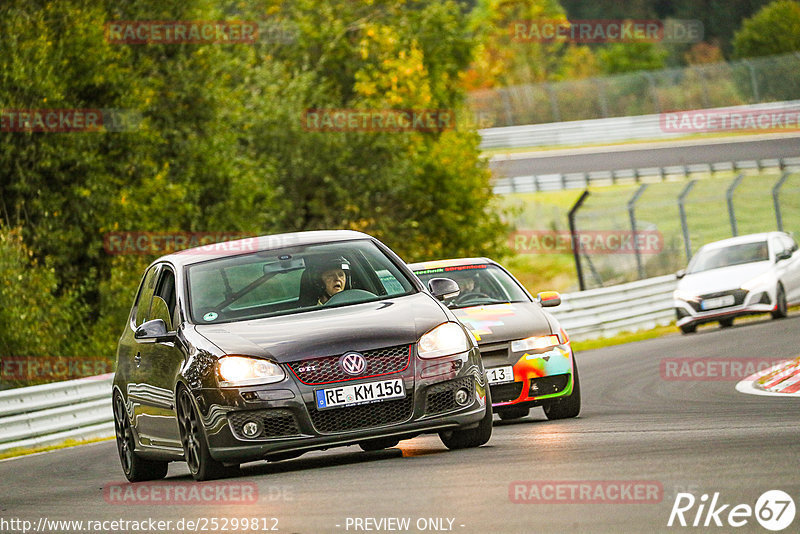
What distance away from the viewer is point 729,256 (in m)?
24.0

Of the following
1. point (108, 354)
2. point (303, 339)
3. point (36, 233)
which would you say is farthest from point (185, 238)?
point (303, 339)

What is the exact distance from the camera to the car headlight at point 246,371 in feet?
28.0

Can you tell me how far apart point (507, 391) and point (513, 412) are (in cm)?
89

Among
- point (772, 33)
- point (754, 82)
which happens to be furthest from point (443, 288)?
point (772, 33)

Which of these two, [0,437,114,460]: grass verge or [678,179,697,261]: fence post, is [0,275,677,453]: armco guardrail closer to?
[0,437,114,460]: grass verge

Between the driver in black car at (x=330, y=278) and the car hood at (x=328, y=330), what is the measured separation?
13.4 inches

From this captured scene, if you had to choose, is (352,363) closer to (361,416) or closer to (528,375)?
(361,416)

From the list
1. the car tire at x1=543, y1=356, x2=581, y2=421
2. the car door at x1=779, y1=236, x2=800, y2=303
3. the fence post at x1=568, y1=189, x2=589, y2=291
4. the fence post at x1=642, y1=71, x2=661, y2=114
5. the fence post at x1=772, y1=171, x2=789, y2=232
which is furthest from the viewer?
the fence post at x1=642, y1=71, x2=661, y2=114

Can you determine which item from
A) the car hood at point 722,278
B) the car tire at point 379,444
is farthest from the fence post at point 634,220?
the car tire at point 379,444

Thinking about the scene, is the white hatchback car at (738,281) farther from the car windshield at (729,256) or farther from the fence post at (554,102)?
the fence post at (554,102)

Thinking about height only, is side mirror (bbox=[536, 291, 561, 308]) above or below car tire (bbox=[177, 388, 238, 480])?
below

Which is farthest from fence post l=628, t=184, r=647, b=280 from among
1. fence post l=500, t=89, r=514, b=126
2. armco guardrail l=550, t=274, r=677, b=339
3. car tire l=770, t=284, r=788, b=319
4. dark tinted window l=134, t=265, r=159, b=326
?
fence post l=500, t=89, r=514, b=126

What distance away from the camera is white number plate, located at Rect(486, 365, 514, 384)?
1184 centimetres

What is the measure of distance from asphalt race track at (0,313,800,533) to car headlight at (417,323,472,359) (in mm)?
659
